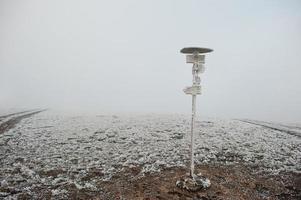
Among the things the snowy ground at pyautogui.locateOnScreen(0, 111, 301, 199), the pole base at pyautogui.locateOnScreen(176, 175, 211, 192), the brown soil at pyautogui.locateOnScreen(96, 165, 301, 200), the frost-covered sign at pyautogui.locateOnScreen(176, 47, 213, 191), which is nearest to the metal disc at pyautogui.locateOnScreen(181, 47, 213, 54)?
the frost-covered sign at pyautogui.locateOnScreen(176, 47, 213, 191)

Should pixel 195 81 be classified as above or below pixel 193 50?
below

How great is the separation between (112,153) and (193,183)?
321 inches

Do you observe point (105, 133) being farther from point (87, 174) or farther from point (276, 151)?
point (276, 151)

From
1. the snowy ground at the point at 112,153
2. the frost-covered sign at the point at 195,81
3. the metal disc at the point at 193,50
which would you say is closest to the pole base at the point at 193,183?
the frost-covered sign at the point at 195,81

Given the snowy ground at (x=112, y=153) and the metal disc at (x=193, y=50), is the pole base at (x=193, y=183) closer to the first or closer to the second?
the snowy ground at (x=112, y=153)

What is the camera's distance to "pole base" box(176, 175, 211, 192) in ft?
56.2

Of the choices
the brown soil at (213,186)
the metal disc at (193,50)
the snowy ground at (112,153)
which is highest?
the metal disc at (193,50)

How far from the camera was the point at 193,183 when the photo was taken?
1742cm

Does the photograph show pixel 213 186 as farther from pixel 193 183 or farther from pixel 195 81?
pixel 195 81

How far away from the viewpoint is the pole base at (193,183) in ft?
56.2

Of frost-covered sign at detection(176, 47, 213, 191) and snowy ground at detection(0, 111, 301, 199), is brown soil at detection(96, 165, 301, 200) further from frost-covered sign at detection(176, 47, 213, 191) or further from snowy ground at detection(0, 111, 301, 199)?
snowy ground at detection(0, 111, 301, 199)

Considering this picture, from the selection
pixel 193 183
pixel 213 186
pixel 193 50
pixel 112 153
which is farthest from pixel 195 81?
pixel 112 153

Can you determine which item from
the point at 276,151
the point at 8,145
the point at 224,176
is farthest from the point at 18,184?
the point at 276,151

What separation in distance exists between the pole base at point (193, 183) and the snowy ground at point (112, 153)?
8.91ft
